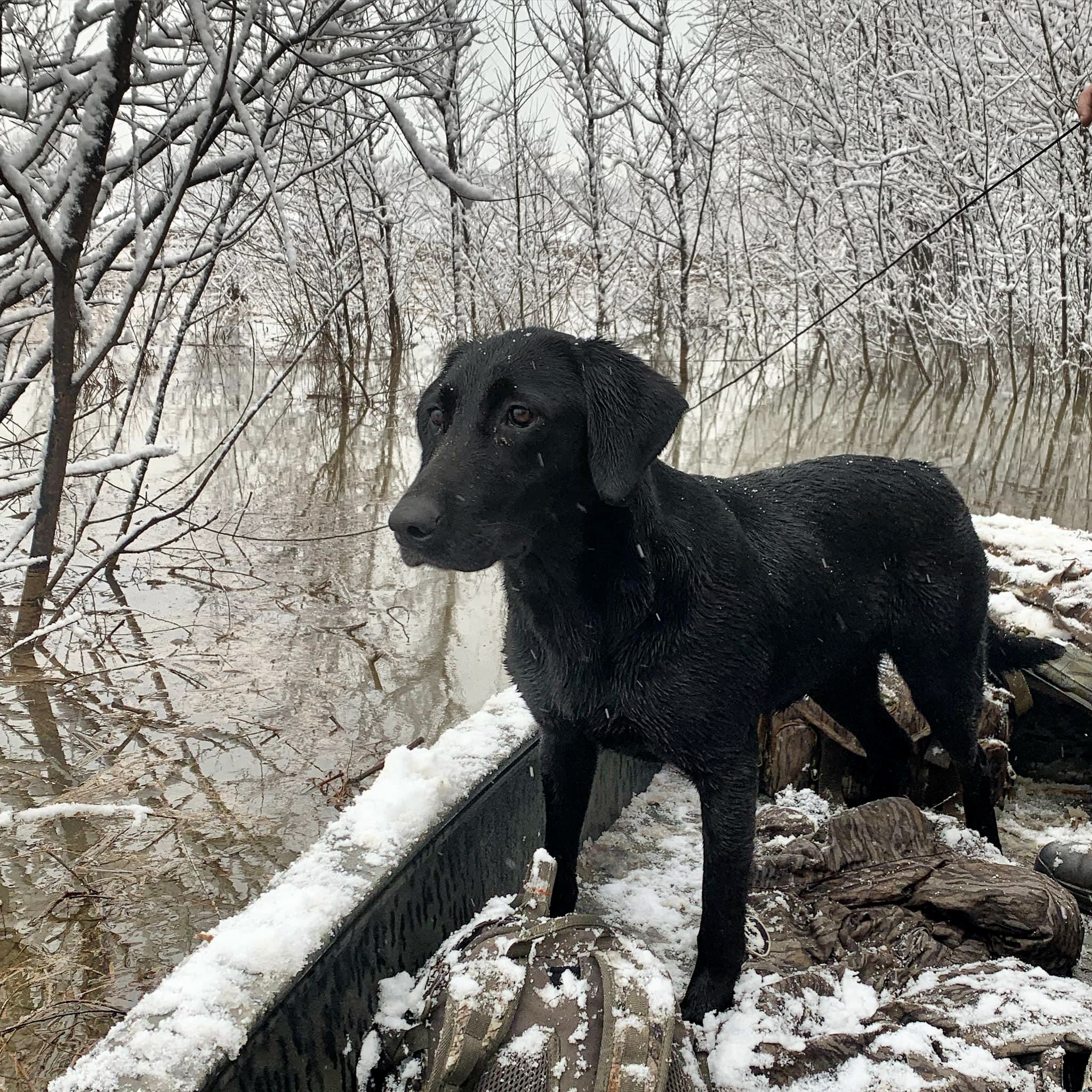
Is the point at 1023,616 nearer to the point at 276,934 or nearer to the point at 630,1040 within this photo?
the point at 630,1040

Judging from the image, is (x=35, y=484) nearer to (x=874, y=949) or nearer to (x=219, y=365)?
(x=874, y=949)

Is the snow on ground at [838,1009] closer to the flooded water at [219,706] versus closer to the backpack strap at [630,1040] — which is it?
the backpack strap at [630,1040]

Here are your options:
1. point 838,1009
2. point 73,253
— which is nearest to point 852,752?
point 838,1009

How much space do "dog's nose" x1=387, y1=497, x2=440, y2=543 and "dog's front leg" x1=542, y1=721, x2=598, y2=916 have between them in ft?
2.21

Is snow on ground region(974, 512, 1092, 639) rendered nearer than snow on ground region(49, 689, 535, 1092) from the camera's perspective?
No

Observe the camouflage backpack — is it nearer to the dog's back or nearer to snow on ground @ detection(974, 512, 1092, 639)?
the dog's back

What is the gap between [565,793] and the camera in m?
2.39

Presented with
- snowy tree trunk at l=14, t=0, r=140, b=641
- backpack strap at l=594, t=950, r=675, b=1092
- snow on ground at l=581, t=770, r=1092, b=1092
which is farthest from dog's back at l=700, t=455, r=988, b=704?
snowy tree trunk at l=14, t=0, r=140, b=641

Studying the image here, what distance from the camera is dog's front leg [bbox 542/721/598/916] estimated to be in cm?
232

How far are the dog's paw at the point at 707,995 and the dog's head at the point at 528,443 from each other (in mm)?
1157

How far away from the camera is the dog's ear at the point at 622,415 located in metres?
1.96

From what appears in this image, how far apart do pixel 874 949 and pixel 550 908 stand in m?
0.87

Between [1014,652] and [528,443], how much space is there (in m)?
2.07

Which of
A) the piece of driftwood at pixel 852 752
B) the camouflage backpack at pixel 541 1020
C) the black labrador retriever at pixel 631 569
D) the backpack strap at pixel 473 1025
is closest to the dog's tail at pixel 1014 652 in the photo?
the piece of driftwood at pixel 852 752
